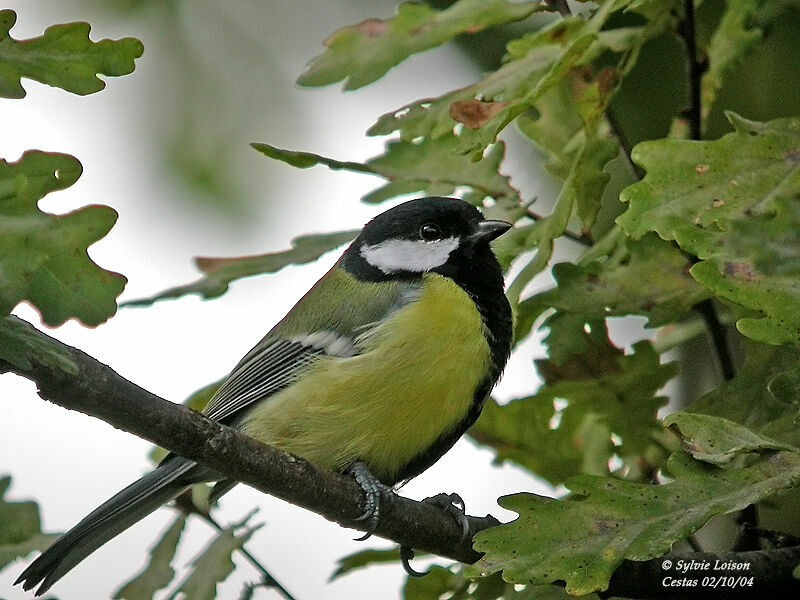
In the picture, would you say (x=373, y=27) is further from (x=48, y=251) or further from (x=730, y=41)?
(x=48, y=251)

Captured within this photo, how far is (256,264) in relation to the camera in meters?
1.92

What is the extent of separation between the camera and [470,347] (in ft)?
7.20

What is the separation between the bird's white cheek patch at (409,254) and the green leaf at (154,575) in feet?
2.83

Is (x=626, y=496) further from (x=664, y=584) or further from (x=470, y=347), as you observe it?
(x=470, y=347)

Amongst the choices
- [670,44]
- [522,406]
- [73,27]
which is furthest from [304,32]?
[73,27]

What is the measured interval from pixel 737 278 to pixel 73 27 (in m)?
0.87

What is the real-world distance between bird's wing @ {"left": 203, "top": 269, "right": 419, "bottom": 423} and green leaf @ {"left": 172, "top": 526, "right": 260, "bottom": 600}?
0.52 metres

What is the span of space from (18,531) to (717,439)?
128cm

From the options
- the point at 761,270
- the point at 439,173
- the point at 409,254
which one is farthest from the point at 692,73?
the point at 409,254

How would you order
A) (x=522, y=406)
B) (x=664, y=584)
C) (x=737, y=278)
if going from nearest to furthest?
(x=737, y=278), (x=664, y=584), (x=522, y=406)

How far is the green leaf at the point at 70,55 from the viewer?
135 cm

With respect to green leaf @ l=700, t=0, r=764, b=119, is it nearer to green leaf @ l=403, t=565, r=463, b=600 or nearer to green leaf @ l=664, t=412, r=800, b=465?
green leaf @ l=664, t=412, r=800, b=465

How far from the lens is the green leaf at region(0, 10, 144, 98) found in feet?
4.43

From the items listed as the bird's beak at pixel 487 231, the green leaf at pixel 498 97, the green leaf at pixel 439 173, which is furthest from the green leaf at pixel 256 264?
the bird's beak at pixel 487 231
